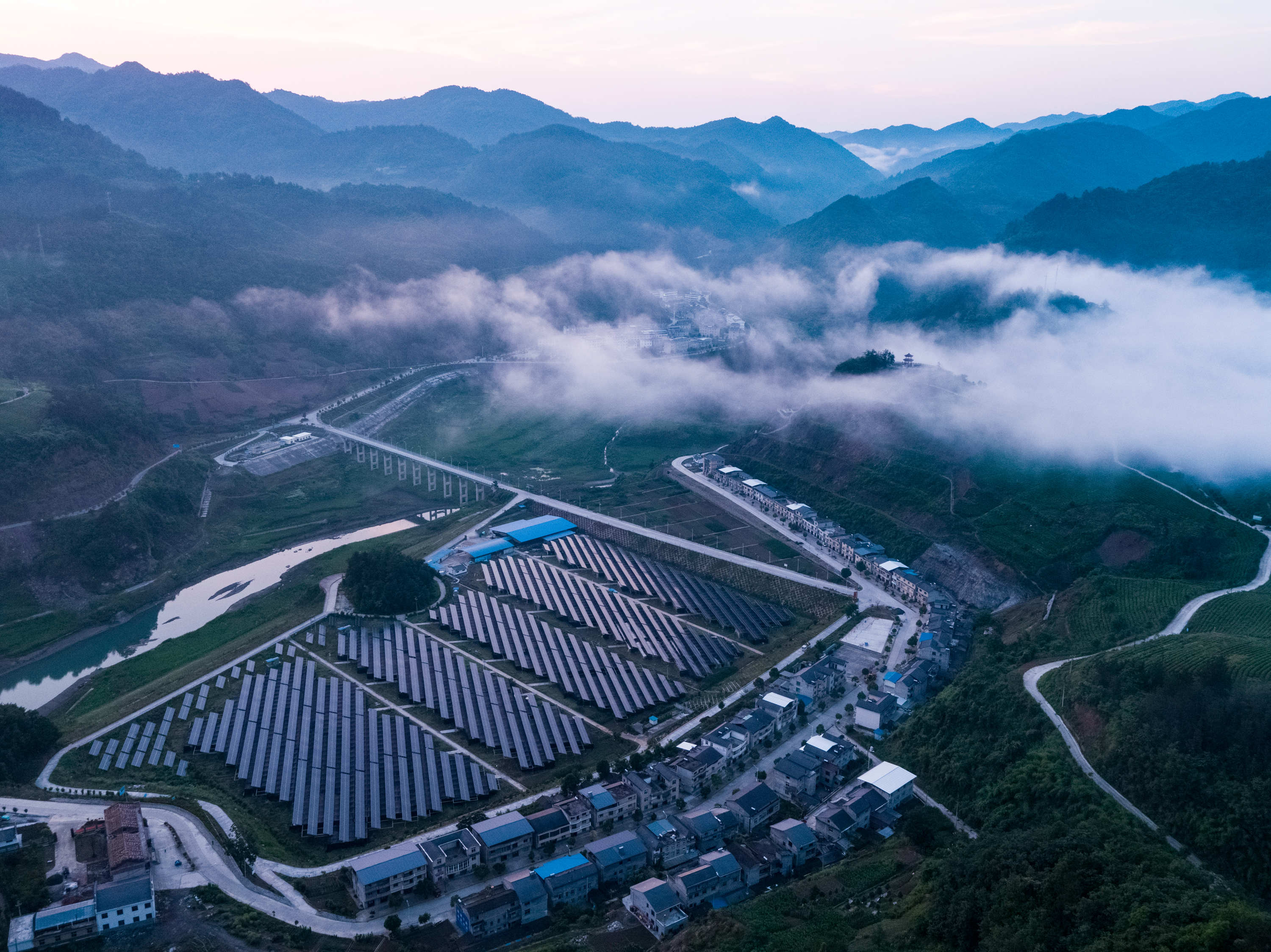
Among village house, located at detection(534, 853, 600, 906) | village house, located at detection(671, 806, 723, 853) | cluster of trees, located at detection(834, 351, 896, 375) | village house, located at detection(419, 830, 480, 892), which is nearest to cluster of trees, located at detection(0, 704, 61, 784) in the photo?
village house, located at detection(419, 830, 480, 892)

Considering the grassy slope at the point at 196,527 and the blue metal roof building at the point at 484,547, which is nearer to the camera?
the grassy slope at the point at 196,527

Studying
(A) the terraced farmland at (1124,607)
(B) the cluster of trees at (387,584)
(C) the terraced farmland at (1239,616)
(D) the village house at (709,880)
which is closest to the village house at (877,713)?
(A) the terraced farmland at (1124,607)

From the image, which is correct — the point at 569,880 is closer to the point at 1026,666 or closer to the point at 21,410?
the point at 1026,666

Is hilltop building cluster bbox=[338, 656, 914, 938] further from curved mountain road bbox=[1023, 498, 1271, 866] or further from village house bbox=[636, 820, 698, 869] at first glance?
curved mountain road bbox=[1023, 498, 1271, 866]

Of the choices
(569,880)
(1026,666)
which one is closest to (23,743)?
(569,880)

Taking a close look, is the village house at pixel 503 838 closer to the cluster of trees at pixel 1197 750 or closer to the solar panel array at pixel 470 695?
the solar panel array at pixel 470 695

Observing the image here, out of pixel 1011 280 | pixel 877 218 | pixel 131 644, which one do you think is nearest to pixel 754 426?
pixel 1011 280
